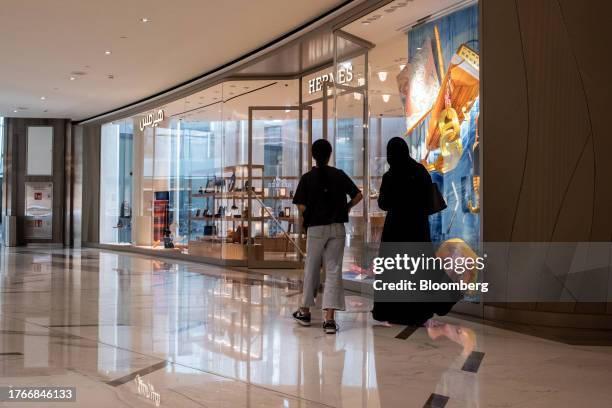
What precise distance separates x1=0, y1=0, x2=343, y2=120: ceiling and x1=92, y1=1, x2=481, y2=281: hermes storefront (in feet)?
1.90

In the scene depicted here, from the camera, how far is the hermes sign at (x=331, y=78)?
7.83 metres

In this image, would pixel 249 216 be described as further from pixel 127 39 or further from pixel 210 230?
pixel 127 39

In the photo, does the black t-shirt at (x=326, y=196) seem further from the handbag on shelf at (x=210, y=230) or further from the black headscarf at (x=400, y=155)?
the handbag on shelf at (x=210, y=230)

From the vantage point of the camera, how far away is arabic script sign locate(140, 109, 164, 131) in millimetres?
14342

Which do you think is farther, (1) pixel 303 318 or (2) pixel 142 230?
(2) pixel 142 230

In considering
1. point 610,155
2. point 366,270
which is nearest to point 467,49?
point 610,155

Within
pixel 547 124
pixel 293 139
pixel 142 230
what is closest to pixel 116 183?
pixel 142 230

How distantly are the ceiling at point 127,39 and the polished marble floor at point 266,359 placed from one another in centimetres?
392

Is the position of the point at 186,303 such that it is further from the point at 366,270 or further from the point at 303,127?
the point at 303,127

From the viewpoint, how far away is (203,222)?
40.4 feet

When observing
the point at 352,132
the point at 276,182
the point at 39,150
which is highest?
the point at 39,150

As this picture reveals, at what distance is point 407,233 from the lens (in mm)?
4992

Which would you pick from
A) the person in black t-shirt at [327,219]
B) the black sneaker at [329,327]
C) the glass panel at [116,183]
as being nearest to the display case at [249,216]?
the glass panel at [116,183]

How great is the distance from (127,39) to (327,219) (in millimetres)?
6318
